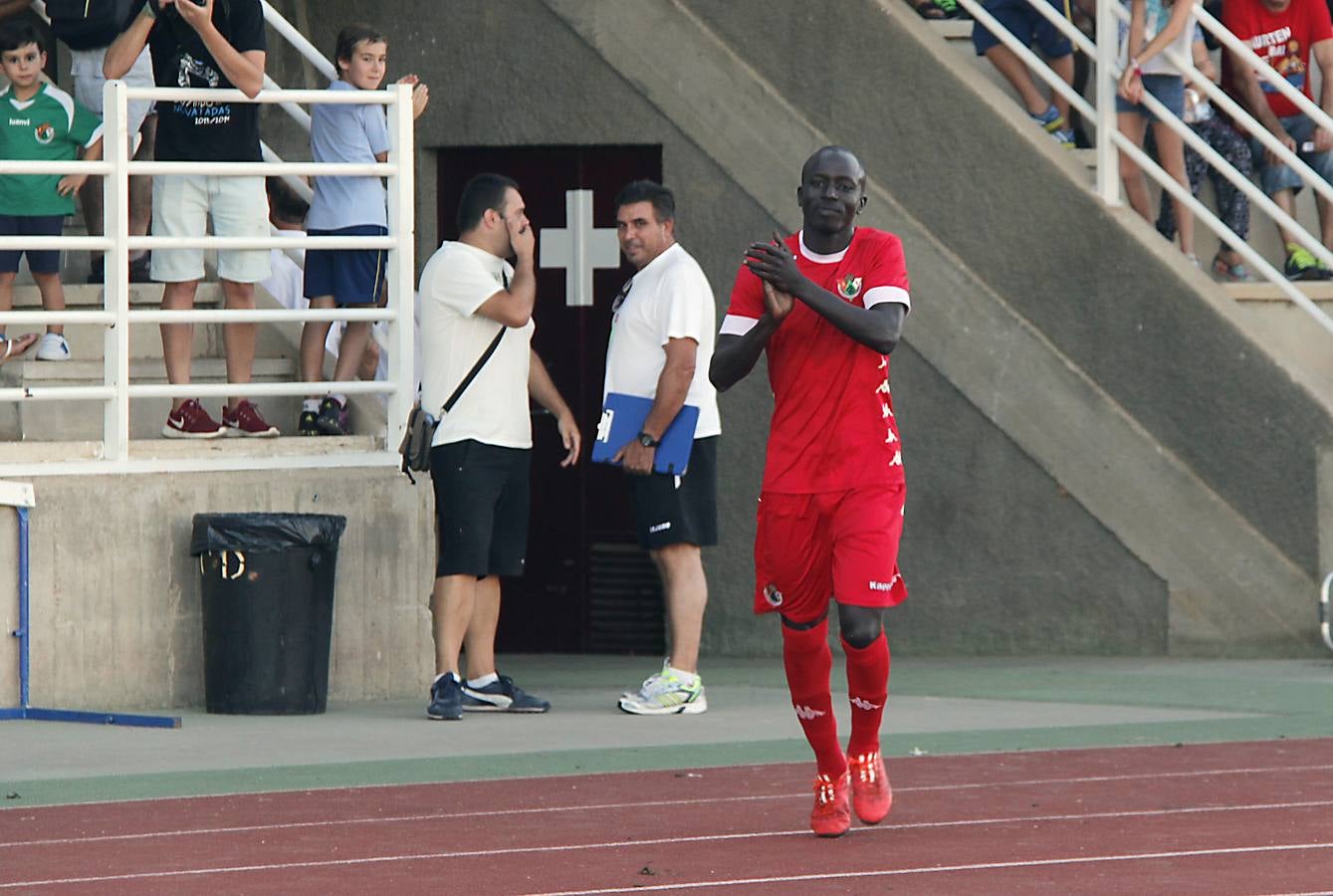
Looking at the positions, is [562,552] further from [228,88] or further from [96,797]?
[96,797]

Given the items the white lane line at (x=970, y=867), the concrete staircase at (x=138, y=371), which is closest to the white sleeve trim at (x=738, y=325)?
the white lane line at (x=970, y=867)

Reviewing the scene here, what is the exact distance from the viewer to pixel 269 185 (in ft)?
43.0

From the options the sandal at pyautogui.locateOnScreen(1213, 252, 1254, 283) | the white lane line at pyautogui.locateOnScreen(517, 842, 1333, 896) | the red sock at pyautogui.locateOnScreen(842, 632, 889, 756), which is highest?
the sandal at pyautogui.locateOnScreen(1213, 252, 1254, 283)

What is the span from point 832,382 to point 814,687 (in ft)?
3.08

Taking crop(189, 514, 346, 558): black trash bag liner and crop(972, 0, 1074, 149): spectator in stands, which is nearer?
crop(189, 514, 346, 558): black trash bag liner

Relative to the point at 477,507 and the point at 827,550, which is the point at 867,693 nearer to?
the point at 827,550

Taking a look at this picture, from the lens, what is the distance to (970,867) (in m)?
6.87

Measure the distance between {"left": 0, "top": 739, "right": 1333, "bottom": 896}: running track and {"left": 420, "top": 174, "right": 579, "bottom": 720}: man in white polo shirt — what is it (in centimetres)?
193

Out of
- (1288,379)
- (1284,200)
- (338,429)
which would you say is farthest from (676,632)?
(1284,200)

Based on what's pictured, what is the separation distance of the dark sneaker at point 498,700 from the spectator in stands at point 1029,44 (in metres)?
4.68

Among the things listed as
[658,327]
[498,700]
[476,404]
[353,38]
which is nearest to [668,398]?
[658,327]

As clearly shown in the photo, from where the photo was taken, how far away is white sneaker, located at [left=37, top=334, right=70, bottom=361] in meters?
11.5

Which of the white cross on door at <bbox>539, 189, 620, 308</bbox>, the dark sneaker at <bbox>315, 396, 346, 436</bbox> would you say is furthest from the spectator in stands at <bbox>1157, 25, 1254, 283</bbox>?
the dark sneaker at <bbox>315, 396, 346, 436</bbox>

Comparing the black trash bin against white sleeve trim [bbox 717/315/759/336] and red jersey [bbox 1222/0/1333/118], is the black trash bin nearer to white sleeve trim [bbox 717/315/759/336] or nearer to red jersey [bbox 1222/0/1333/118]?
white sleeve trim [bbox 717/315/759/336]
